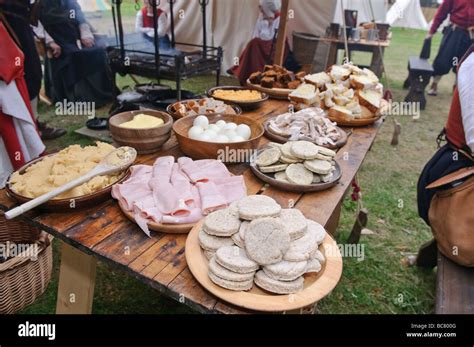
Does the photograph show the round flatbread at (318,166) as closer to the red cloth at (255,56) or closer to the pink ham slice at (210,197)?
the pink ham slice at (210,197)

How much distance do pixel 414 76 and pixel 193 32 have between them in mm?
5309

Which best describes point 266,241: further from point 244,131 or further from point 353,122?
point 353,122

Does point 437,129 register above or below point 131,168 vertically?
below

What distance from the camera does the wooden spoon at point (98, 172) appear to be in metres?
1.28

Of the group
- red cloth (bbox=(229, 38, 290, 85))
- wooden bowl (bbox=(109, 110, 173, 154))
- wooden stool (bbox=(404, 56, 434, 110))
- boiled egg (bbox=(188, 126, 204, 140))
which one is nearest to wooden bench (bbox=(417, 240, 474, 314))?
boiled egg (bbox=(188, 126, 204, 140))

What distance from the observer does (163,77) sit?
4.60 meters

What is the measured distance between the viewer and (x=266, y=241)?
1.19m

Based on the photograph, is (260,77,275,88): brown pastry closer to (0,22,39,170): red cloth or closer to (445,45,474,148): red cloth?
(445,45,474,148): red cloth

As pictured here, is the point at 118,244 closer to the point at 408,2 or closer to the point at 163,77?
the point at 163,77

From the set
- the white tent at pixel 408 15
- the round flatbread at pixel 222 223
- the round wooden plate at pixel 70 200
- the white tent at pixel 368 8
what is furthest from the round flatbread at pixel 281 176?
the white tent at pixel 408 15

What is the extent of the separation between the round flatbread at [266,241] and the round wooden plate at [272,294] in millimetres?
109

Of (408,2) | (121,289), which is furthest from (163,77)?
(408,2)

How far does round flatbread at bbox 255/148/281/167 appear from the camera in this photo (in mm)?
1849

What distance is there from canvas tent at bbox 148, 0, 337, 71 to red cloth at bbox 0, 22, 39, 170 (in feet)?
21.3
